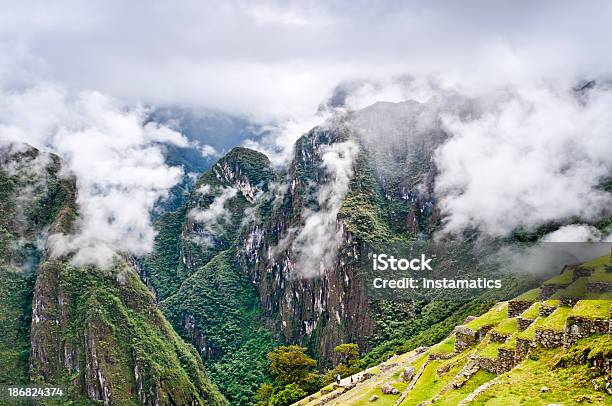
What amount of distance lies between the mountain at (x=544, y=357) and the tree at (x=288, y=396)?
28541mm

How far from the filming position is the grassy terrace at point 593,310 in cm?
1478

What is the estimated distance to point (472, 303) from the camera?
319ft

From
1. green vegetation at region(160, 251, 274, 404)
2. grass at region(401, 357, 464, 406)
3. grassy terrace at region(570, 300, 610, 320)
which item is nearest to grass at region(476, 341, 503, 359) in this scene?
grass at region(401, 357, 464, 406)

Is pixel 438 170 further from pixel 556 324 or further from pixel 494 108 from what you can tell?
pixel 556 324

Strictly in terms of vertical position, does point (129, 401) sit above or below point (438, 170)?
below

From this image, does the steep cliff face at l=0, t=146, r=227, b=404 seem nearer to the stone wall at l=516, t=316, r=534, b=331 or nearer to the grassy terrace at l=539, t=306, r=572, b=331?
the stone wall at l=516, t=316, r=534, b=331

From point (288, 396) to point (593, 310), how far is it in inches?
1610

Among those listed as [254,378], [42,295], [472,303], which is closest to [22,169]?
[42,295]

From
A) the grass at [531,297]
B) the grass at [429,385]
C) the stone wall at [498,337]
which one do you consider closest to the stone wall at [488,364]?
the stone wall at [498,337]

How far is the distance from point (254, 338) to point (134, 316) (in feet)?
152

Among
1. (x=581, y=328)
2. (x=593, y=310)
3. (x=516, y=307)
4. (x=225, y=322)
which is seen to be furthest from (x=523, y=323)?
(x=225, y=322)

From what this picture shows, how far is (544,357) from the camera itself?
614 inches

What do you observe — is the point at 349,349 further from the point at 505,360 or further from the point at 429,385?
the point at 505,360

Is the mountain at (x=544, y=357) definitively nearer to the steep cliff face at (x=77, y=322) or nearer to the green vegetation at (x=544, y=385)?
the green vegetation at (x=544, y=385)
